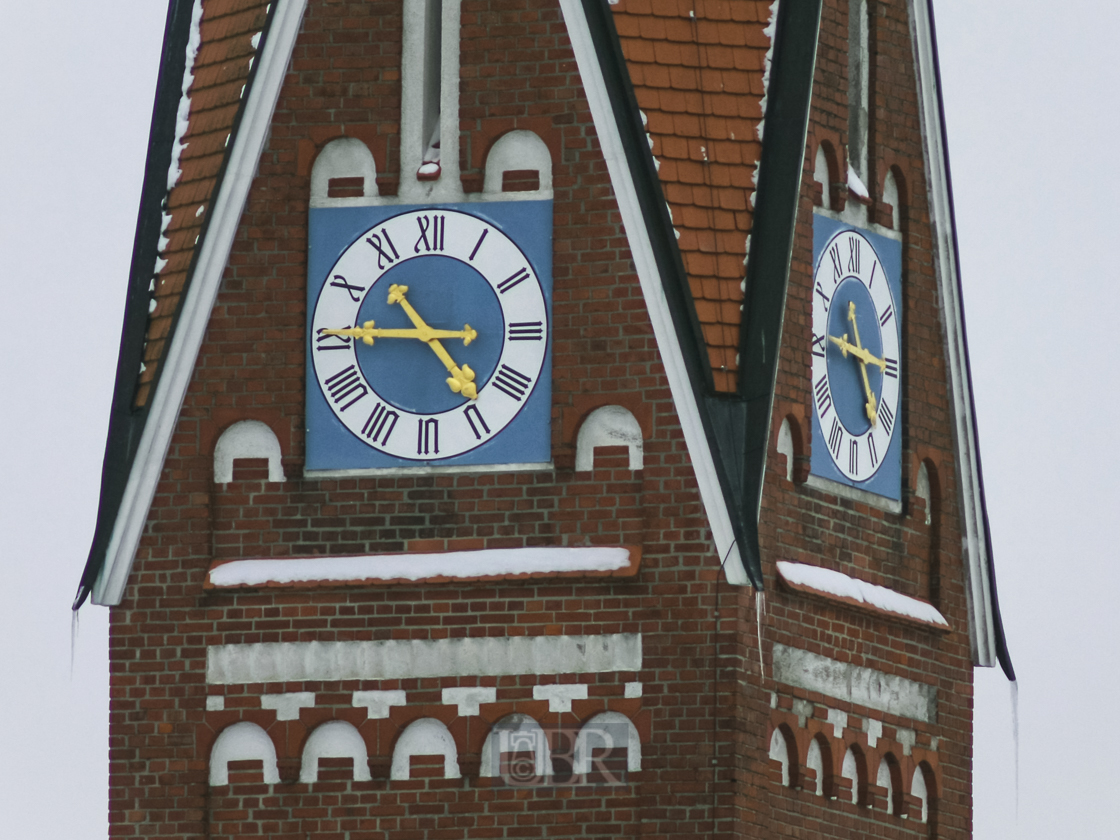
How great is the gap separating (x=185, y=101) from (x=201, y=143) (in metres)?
0.57

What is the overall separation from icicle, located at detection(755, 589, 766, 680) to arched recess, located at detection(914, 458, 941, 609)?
3.10 metres

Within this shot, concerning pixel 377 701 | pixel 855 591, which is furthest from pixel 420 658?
pixel 855 591

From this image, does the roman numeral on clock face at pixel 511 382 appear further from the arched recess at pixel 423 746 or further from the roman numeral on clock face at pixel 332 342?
the arched recess at pixel 423 746

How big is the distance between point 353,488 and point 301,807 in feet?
8.96

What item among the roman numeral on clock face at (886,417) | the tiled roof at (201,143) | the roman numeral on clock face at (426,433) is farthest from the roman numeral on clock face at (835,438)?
the tiled roof at (201,143)

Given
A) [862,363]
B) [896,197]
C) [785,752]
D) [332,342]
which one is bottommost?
[785,752]

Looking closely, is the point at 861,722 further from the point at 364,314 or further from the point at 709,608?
the point at 364,314

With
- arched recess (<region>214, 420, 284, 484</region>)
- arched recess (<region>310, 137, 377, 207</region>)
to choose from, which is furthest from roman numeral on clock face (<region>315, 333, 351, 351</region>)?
arched recess (<region>310, 137, 377, 207</region>)

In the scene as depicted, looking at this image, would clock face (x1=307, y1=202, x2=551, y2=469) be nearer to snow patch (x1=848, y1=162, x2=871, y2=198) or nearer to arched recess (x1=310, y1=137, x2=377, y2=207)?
arched recess (x1=310, y1=137, x2=377, y2=207)

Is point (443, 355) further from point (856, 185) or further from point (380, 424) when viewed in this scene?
point (856, 185)

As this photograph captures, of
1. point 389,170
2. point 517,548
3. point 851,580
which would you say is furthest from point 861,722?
point 389,170

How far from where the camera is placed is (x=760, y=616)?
122ft

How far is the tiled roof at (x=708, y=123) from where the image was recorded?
123 ft

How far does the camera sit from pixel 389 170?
38125mm
